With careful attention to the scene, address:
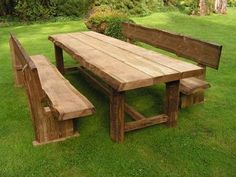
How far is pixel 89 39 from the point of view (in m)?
5.82

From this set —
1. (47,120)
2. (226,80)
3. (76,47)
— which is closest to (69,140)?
(47,120)

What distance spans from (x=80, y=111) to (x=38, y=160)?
2.45 ft

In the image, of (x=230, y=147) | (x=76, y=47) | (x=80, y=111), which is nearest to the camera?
(x=80, y=111)

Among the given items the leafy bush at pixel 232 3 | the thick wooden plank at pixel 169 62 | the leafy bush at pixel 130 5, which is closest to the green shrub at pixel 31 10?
the leafy bush at pixel 130 5

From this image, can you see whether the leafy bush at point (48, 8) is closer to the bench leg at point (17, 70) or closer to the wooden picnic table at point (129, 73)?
the bench leg at point (17, 70)

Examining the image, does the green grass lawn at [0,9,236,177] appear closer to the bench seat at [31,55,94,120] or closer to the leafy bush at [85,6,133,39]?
the bench seat at [31,55,94,120]

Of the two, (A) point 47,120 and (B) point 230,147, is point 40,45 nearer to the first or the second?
(A) point 47,120

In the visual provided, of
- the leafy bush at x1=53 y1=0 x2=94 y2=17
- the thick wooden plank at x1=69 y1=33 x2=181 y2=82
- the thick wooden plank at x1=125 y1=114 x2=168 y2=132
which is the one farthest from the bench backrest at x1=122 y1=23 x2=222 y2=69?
the leafy bush at x1=53 y1=0 x2=94 y2=17

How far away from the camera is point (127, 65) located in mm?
4008

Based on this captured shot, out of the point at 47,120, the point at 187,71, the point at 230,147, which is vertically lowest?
the point at 230,147

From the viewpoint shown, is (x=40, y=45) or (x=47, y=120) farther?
(x=40, y=45)

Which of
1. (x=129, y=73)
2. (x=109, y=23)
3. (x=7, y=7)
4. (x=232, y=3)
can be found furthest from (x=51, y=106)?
(x=232, y=3)

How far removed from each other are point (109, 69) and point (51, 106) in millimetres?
834

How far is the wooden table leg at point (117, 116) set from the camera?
3.85m
